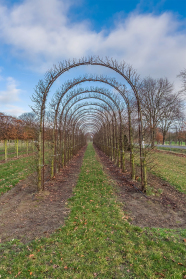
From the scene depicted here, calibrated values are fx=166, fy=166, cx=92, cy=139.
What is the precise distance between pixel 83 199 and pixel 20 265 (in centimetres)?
302

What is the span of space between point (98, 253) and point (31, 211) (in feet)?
8.00

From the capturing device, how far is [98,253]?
282 centimetres

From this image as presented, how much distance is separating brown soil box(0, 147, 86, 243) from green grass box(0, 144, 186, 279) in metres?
0.30

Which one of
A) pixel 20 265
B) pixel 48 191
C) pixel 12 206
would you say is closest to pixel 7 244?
pixel 20 265

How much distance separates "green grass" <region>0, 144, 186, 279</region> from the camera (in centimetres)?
244

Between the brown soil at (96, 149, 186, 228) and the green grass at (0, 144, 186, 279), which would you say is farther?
the brown soil at (96, 149, 186, 228)

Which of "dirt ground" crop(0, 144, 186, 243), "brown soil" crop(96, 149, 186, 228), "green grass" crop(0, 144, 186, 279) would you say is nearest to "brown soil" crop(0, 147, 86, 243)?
"dirt ground" crop(0, 144, 186, 243)

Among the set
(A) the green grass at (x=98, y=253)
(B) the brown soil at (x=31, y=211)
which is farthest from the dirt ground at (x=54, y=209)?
(A) the green grass at (x=98, y=253)

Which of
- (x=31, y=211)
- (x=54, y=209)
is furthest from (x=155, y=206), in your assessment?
(x=31, y=211)

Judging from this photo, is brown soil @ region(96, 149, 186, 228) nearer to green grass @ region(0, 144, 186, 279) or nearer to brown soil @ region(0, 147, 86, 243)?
green grass @ region(0, 144, 186, 279)

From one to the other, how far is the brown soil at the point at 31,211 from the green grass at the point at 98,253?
30 centimetres

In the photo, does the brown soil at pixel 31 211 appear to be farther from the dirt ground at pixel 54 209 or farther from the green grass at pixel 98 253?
the green grass at pixel 98 253

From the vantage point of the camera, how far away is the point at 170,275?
2381 millimetres

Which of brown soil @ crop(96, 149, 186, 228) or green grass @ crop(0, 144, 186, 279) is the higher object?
green grass @ crop(0, 144, 186, 279)
